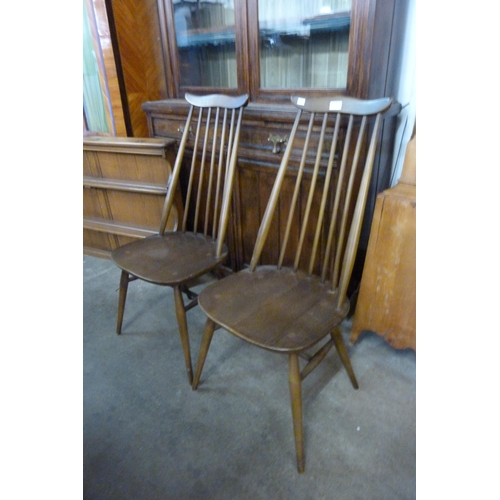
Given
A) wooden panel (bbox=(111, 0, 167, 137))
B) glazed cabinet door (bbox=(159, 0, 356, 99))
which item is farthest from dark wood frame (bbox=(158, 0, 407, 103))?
wooden panel (bbox=(111, 0, 167, 137))

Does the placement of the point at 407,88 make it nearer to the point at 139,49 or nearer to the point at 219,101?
the point at 219,101

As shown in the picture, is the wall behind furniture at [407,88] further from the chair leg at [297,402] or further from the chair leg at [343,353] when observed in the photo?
the chair leg at [297,402]

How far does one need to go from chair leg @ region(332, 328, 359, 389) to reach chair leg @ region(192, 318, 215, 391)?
1.33 ft

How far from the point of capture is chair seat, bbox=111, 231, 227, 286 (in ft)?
4.04

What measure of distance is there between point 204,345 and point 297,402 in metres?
0.38

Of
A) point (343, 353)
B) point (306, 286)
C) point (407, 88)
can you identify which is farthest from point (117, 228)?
point (407, 88)

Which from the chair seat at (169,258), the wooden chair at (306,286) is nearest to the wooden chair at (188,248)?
the chair seat at (169,258)

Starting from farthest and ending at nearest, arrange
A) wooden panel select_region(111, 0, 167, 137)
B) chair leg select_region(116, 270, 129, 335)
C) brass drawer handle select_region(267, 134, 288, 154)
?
wooden panel select_region(111, 0, 167, 137), chair leg select_region(116, 270, 129, 335), brass drawer handle select_region(267, 134, 288, 154)

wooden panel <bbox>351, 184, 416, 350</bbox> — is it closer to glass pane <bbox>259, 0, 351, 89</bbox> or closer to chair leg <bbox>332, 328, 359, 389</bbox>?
chair leg <bbox>332, 328, 359, 389</bbox>

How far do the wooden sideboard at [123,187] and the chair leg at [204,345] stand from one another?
33.2 inches

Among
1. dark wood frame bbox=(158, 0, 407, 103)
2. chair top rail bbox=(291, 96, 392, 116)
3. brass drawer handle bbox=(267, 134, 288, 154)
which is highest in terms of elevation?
dark wood frame bbox=(158, 0, 407, 103)

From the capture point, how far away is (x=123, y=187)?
1916 millimetres

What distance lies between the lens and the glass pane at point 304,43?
125 cm
